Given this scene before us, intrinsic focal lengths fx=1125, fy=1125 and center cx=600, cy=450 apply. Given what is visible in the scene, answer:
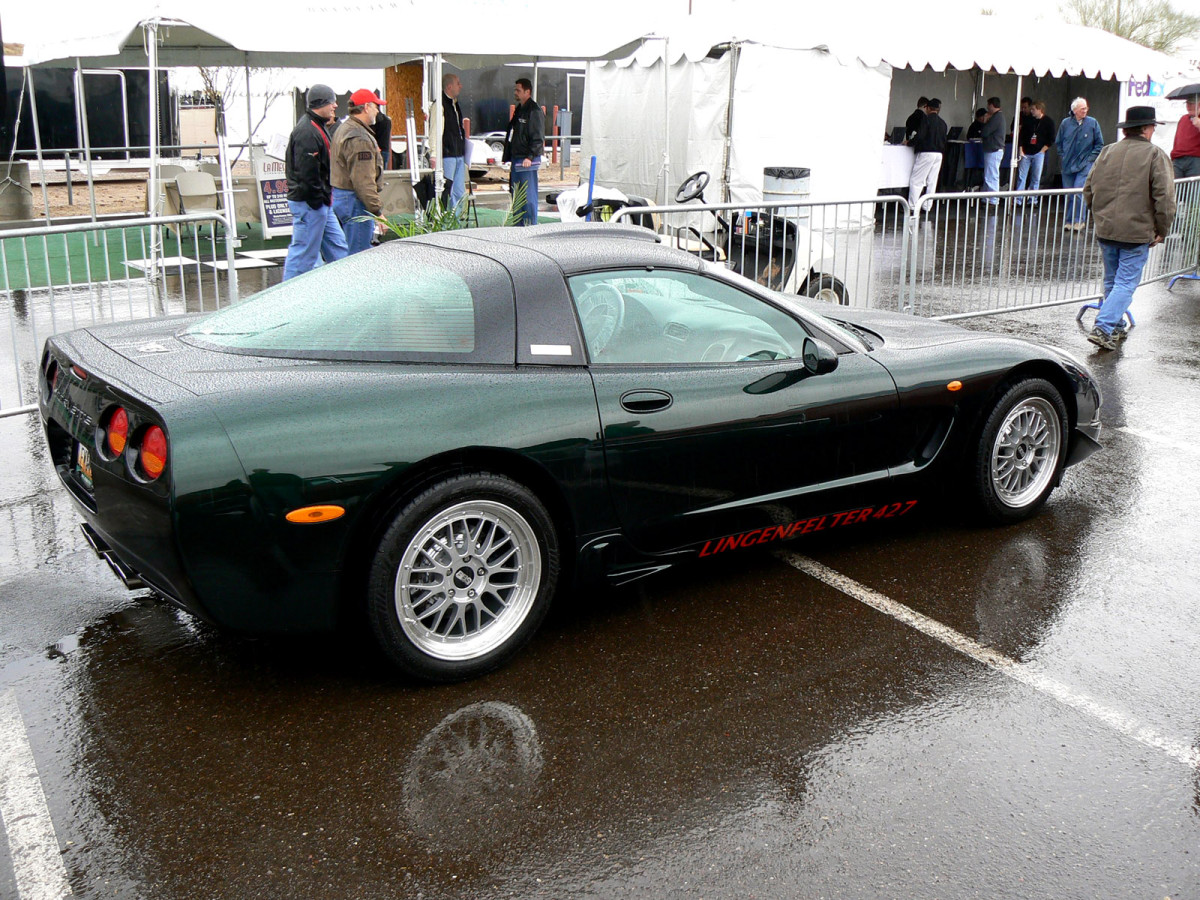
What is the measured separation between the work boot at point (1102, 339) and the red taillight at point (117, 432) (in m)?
7.63

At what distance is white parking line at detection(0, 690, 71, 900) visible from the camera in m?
2.64

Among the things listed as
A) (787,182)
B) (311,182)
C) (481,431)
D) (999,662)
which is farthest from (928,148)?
(481,431)

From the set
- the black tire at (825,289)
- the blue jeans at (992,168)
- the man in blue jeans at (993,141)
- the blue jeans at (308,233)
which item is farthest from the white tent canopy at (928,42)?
the black tire at (825,289)

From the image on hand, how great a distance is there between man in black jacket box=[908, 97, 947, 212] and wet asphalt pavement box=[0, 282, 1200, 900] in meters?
16.7

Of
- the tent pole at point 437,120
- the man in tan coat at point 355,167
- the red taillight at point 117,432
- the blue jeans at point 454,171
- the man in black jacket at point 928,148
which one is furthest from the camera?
the man in black jacket at point 928,148

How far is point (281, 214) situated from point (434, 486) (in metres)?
11.6

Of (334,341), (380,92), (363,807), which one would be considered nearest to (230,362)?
(334,341)

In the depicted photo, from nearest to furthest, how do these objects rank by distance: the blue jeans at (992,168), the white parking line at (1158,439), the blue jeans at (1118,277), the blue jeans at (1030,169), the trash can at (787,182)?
the white parking line at (1158,439)
the blue jeans at (1118,277)
the trash can at (787,182)
the blue jeans at (992,168)
the blue jeans at (1030,169)

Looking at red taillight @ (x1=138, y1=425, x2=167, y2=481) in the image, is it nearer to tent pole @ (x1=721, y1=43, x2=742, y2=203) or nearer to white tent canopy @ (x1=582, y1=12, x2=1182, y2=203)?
white tent canopy @ (x1=582, y1=12, x2=1182, y2=203)

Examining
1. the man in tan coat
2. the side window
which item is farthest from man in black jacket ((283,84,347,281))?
the side window

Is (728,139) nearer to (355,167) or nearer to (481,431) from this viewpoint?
(355,167)

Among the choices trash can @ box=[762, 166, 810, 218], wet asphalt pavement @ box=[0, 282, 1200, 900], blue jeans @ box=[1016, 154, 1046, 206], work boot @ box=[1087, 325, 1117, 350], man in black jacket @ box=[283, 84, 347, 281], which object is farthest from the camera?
blue jeans @ box=[1016, 154, 1046, 206]

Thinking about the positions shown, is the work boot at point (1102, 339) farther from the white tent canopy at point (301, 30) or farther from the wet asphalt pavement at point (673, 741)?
the white tent canopy at point (301, 30)

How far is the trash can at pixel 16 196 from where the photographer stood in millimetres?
15172
